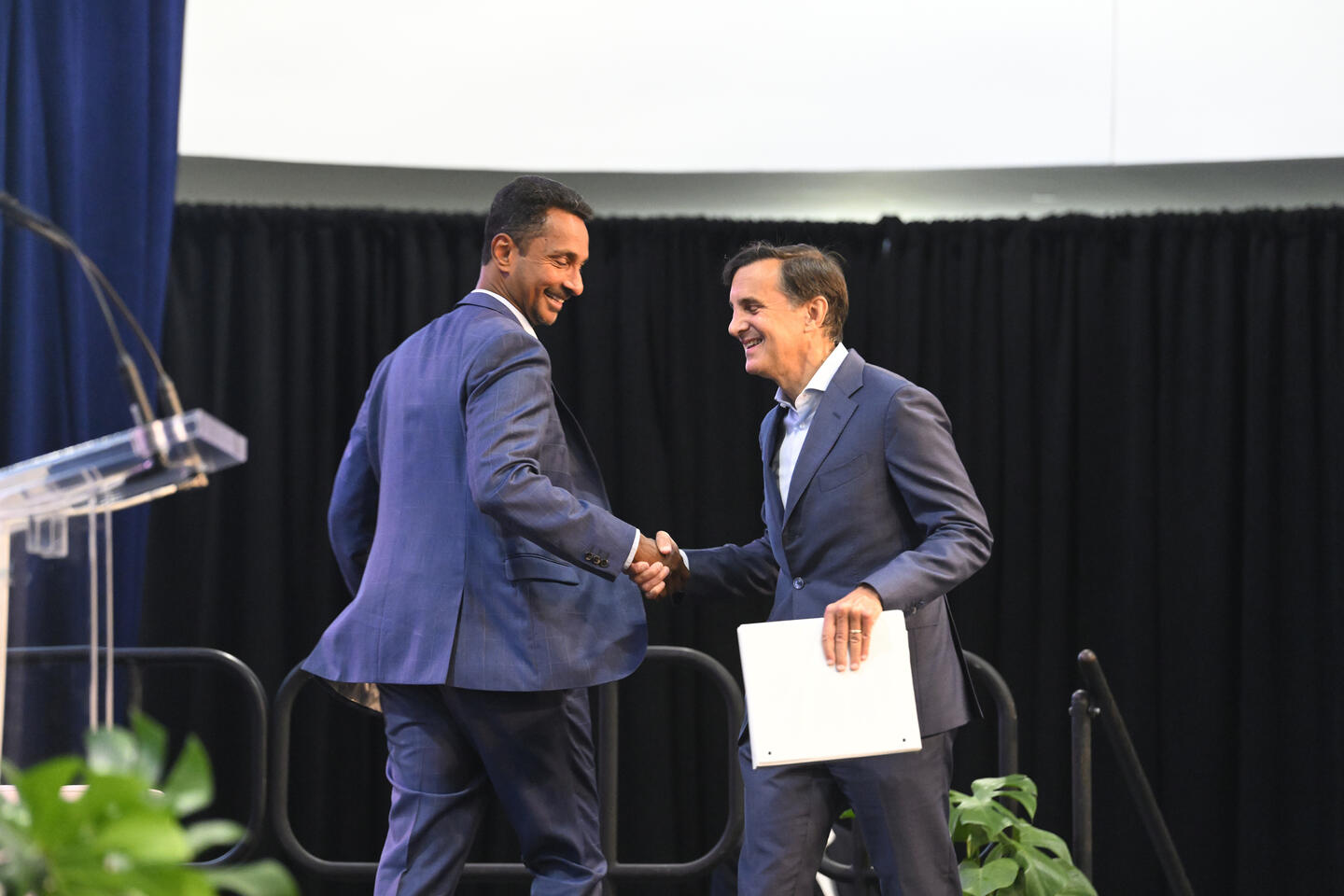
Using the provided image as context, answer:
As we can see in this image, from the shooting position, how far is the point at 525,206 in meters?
2.72

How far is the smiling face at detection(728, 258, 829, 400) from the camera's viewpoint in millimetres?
2617

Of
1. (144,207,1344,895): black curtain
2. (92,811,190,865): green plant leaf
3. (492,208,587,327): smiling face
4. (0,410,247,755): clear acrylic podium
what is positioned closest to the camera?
(92,811,190,865): green plant leaf

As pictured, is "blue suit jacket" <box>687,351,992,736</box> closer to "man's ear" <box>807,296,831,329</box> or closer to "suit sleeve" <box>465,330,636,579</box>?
"man's ear" <box>807,296,831,329</box>

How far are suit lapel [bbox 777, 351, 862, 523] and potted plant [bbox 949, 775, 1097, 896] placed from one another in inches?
35.6

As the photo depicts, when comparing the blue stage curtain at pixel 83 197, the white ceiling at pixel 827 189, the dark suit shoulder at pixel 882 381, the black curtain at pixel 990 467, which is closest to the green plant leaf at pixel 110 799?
the dark suit shoulder at pixel 882 381

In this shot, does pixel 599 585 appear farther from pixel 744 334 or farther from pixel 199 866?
pixel 199 866

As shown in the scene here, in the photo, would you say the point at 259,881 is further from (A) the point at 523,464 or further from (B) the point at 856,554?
(B) the point at 856,554

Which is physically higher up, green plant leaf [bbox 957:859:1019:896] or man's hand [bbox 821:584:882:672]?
man's hand [bbox 821:584:882:672]

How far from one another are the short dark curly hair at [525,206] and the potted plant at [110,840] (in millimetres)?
1926

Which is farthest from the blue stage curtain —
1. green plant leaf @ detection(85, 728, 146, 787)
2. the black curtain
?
green plant leaf @ detection(85, 728, 146, 787)

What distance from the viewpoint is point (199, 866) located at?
3367mm

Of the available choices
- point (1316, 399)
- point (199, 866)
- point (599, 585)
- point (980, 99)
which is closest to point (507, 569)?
point (599, 585)

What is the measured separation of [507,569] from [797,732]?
0.61 metres

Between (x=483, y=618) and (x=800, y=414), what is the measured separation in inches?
27.6
